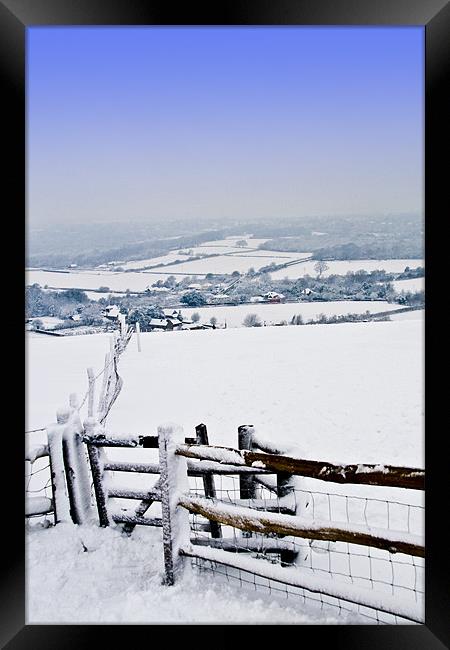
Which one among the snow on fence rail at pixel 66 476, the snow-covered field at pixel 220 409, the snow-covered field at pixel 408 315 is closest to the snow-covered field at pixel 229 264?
the snow-covered field at pixel 408 315

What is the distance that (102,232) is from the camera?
31.2 meters

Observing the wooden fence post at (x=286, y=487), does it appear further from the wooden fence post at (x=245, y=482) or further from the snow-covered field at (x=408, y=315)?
the snow-covered field at (x=408, y=315)

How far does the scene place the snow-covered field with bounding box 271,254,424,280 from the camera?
981 inches

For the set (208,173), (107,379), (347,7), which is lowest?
(107,379)

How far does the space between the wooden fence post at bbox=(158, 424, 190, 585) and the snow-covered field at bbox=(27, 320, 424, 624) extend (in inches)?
4.1

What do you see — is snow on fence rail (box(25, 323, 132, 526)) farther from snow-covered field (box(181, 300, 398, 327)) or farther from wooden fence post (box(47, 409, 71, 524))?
snow-covered field (box(181, 300, 398, 327))

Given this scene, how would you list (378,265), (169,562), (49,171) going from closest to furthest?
(169,562) → (378,265) → (49,171)

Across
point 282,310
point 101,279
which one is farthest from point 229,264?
point 101,279

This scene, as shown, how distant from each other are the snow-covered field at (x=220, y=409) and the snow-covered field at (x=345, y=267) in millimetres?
6630

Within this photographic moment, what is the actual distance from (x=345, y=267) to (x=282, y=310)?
631cm

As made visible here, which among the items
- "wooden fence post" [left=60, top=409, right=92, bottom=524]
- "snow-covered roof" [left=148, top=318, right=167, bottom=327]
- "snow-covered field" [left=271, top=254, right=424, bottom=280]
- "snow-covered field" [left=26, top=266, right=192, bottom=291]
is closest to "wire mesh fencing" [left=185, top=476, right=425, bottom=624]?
"wooden fence post" [left=60, top=409, right=92, bottom=524]
